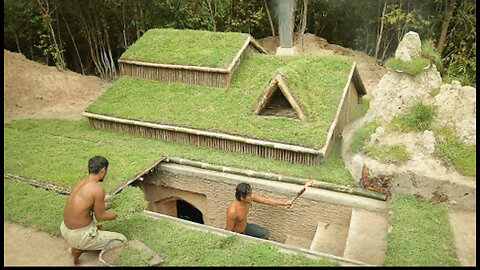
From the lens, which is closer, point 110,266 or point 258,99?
point 110,266

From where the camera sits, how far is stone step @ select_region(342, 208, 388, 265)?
605cm

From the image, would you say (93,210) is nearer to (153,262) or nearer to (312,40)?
(153,262)

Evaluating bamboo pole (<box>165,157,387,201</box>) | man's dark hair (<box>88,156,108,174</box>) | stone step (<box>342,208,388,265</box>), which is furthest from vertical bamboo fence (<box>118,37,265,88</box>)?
man's dark hair (<box>88,156,108,174</box>)

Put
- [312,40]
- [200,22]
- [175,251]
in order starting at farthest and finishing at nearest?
1. [312,40]
2. [200,22]
3. [175,251]

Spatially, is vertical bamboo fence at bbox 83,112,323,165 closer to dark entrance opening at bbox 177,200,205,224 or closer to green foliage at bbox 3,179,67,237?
dark entrance opening at bbox 177,200,205,224

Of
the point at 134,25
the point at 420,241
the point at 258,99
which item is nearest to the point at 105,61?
the point at 134,25

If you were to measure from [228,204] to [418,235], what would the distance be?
12.2 ft

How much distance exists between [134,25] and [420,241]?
1557cm

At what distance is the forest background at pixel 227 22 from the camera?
51.5ft

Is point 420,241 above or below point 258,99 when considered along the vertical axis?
below

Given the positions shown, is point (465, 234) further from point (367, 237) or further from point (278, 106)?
point (278, 106)

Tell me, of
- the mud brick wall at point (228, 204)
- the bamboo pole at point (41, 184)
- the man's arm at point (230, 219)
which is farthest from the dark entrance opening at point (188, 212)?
the man's arm at point (230, 219)

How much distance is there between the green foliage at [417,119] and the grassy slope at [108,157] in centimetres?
144

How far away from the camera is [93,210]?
5512 millimetres
